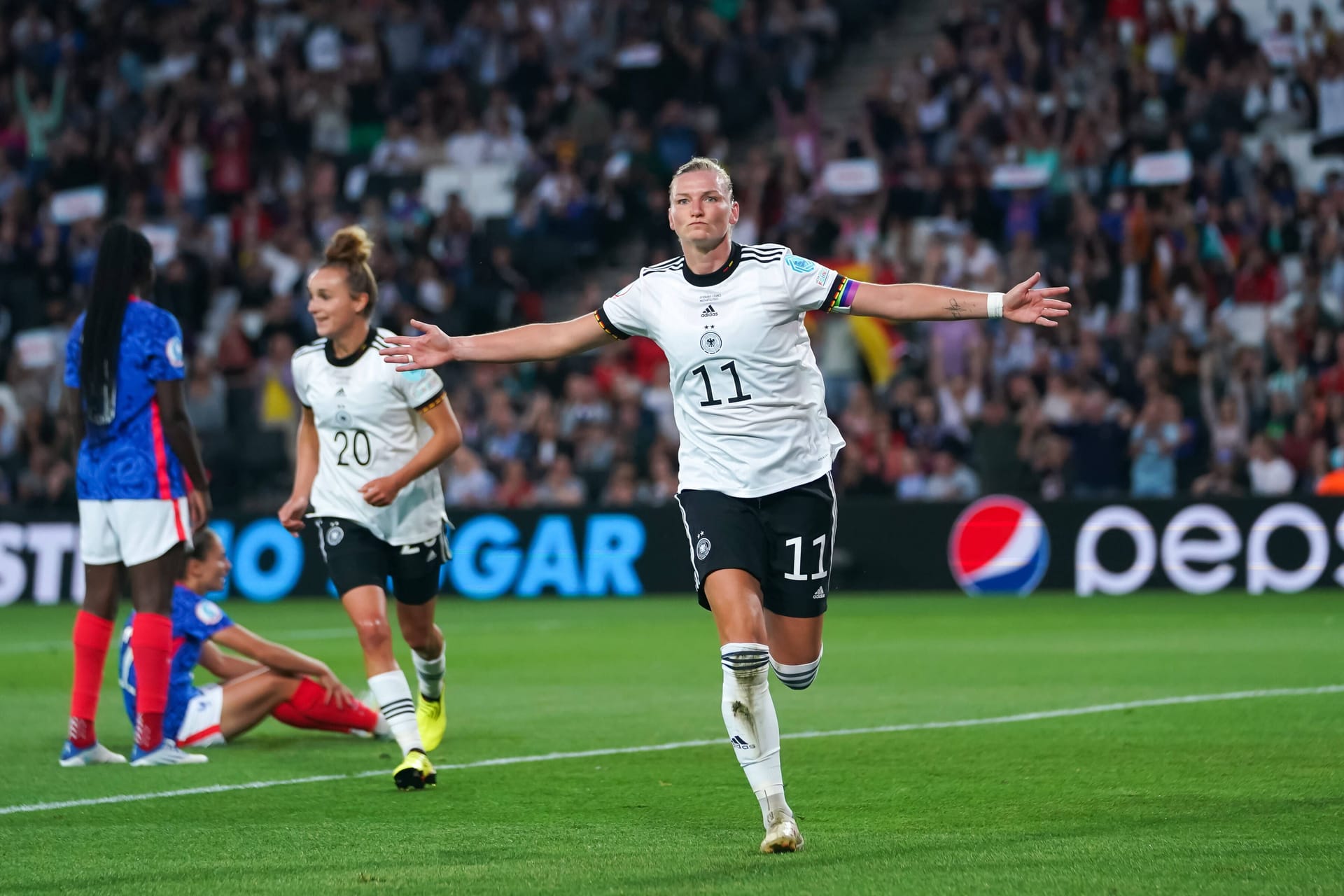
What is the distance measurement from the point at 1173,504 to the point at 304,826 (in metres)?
12.7

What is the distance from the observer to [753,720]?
6.27 m

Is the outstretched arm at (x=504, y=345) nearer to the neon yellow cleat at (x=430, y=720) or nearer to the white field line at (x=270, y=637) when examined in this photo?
the neon yellow cleat at (x=430, y=720)

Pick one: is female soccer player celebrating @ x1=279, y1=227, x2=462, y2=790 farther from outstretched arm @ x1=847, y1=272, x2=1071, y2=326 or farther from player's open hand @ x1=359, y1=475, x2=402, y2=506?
outstretched arm @ x1=847, y1=272, x2=1071, y2=326

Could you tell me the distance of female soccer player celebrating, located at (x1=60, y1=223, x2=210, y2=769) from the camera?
8484 mm

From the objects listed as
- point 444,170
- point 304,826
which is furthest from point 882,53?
point 304,826

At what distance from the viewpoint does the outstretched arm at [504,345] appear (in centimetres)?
677

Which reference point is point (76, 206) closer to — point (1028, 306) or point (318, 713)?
point (318, 713)

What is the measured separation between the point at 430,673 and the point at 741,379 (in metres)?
3.12

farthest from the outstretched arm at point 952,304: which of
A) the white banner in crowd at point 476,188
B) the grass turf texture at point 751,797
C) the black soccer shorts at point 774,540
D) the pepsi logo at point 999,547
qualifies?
the white banner in crowd at point 476,188

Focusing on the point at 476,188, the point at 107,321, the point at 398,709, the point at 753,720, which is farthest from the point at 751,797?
the point at 476,188

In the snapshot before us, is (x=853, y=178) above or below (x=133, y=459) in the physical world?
above

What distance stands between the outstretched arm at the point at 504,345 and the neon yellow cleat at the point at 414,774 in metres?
1.80

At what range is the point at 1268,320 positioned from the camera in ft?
65.8

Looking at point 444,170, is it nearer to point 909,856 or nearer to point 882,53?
point 882,53
